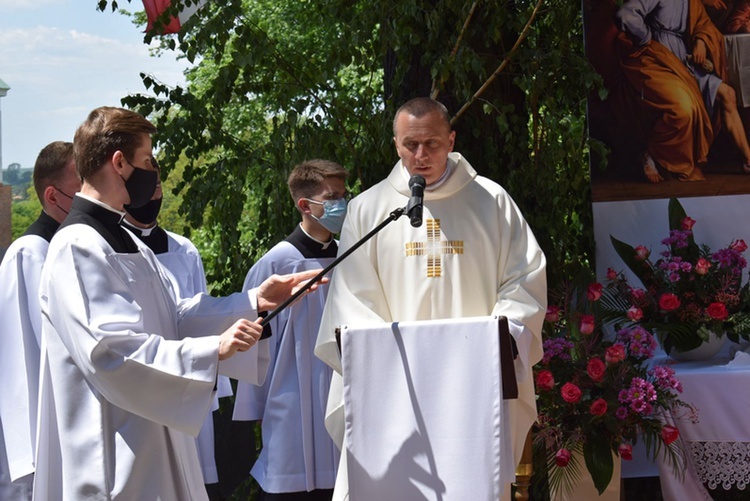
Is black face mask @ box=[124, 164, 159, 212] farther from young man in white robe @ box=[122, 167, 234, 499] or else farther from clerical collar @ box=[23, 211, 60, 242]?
young man in white robe @ box=[122, 167, 234, 499]

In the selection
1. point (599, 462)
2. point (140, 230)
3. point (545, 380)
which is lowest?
Answer: point (599, 462)

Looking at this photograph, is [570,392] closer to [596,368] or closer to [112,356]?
[596,368]

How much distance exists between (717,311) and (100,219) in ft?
12.1

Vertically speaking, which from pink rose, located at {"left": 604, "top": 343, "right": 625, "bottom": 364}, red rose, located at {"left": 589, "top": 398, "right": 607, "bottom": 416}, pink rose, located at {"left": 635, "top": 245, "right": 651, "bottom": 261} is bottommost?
red rose, located at {"left": 589, "top": 398, "right": 607, "bottom": 416}

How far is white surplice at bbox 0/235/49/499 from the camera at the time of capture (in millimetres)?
4195

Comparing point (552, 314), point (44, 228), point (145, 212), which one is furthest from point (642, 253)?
point (44, 228)

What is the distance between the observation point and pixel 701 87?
6727mm

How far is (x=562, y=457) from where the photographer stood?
532 centimetres

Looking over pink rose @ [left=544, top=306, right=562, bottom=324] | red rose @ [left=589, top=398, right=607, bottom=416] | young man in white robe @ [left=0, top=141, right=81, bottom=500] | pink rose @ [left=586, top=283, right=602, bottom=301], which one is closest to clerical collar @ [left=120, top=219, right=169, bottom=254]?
young man in white robe @ [left=0, top=141, right=81, bottom=500]

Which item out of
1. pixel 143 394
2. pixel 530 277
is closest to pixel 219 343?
pixel 143 394

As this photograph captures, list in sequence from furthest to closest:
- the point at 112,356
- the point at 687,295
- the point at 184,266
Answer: the point at 687,295 < the point at 184,266 < the point at 112,356

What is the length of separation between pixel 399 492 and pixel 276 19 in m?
14.1

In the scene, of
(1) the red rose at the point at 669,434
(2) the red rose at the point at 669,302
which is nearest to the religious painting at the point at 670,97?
(2) the red rose at the point at 669,302

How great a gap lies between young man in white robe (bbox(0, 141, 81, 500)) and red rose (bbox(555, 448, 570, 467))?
8.30 feet
